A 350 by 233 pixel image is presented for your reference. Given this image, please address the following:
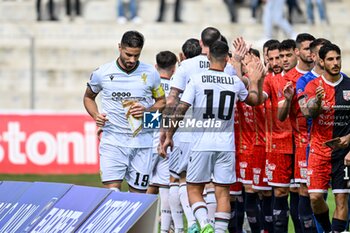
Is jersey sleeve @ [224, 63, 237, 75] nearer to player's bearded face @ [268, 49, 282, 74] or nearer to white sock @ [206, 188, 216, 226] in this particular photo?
player's bearded face @ [268, 49, 282, 74]

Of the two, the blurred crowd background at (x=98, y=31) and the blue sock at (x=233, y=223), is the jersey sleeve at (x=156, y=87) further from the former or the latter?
the blurred crowd background at (x=98, y=31)

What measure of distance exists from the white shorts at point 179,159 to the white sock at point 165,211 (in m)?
0.43

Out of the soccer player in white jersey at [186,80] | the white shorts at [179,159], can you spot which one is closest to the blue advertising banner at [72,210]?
the soccer player in white jersey at [186,80]

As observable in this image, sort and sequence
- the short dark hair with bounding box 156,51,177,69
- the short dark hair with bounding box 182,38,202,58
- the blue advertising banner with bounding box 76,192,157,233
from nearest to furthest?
1. the blue advertising banner with bounding box 76,192,157,233
2. the short dark hair with bounding box 182,38,202,58
3. the short dark hair with bounding box 156,51,177,69

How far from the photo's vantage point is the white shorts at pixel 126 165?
14.5 metres

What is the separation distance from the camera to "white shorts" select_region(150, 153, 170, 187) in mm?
16328

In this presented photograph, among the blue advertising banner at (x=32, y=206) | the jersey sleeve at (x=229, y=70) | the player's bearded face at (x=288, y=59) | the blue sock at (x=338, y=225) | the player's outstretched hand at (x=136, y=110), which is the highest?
the player's bearded face at (x=288, y=59)

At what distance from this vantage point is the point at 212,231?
Result: 1389 centimetres

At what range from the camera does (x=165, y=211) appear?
16078 millimetres

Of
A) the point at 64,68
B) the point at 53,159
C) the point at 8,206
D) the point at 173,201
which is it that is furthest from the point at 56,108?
the point at 8,206

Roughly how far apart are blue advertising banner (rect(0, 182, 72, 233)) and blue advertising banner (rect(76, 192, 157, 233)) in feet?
2.55

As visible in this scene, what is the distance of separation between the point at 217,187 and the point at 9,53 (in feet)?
53.3

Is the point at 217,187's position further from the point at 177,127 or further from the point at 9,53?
the point at 9,53

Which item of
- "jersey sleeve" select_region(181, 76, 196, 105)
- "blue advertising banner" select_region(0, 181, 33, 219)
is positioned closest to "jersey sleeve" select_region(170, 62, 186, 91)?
"jersey sleeve" select_region(181, 76, 196, 105)
